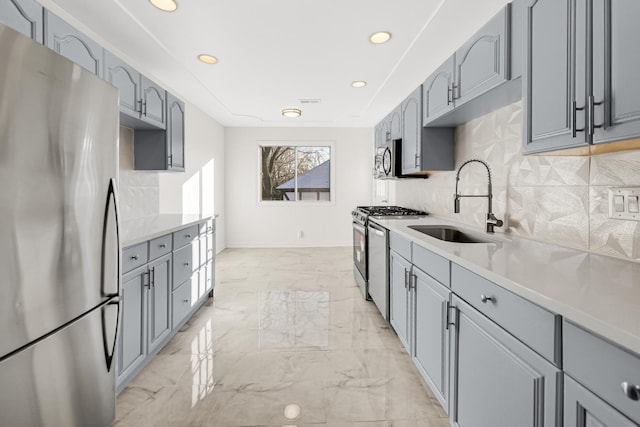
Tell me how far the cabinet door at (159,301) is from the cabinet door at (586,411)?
2.14 metres

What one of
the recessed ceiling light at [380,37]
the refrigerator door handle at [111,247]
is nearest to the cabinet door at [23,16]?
the refrigerator door handle at [111,247]

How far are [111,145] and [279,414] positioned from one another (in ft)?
5.04

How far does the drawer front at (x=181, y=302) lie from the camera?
8.17 feet

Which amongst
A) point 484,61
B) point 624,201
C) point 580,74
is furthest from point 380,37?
point 624,201

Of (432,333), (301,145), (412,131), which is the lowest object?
(432,333)

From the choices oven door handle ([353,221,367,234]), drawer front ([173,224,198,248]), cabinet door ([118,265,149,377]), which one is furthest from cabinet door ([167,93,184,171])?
oven door handle ([353,221,367,234])

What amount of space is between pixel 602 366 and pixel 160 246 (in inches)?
90.8

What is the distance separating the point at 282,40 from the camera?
2818 millimetres

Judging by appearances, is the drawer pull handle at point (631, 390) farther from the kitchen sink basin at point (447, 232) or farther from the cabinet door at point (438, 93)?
the cabinet door at point (438, 93)

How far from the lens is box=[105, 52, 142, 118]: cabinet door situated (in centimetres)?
222

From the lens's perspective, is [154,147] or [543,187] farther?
[154,147]

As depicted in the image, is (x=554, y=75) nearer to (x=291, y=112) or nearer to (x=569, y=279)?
(x=569, y=279)

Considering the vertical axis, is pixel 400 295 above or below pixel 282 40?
below

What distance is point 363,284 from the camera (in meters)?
3.51
